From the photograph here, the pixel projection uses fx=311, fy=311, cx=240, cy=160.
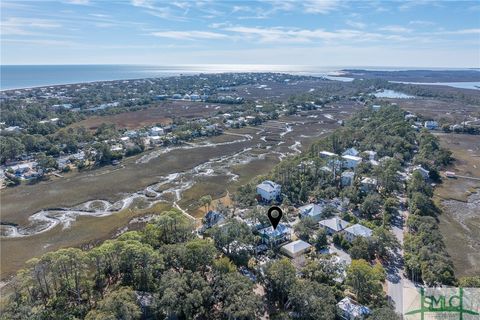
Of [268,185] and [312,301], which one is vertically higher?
[268,185]

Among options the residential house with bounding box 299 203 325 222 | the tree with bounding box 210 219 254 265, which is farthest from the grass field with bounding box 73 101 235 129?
the tree with bounding box 210 219 254 265

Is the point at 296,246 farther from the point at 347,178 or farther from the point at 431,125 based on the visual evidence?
the point at 431,125

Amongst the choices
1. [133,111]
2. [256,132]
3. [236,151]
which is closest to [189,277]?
[236,151]

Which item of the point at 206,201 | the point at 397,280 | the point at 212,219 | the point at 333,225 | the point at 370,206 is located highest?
the point at 206,201

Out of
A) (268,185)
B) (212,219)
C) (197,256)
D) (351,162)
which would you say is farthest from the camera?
(351,162)

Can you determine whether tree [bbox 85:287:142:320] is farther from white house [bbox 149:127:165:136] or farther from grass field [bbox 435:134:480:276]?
white house [bbox 149:127:165:136]

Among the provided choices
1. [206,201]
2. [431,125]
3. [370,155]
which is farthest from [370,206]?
[431,125]

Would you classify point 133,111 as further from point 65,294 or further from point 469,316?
point 469,316
